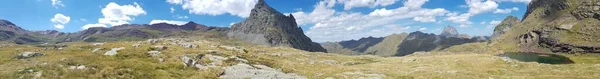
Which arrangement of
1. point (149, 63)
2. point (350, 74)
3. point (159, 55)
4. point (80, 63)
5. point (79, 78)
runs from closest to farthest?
point (79, 78) → point (80, 63) → point (149, 63) → point (350, 74) → point (159, 55)

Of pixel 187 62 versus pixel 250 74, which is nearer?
pixel 250 74

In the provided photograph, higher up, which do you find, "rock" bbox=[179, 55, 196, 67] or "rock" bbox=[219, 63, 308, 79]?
"rock" bbox=[179, 55, 196, 67]

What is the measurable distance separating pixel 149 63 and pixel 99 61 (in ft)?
14.2

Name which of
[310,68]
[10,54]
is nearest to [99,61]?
[10,54]

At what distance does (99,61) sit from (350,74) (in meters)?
24.6

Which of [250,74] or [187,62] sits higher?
[187,62]

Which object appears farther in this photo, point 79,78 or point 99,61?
point 99,61

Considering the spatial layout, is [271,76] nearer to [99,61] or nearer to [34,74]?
[99,61]

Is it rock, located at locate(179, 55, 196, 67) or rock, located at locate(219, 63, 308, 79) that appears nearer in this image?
rock, located at locate(219, 63, 308, 79)

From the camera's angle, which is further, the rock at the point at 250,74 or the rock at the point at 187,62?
the rock at the point at 187,62

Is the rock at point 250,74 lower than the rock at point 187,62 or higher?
lower

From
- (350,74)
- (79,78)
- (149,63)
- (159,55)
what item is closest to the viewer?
(79,78)

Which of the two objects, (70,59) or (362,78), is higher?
(70,59)

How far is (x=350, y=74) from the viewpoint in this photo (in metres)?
44.8
